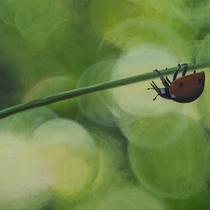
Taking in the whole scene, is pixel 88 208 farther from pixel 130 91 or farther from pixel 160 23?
pixel 160 23

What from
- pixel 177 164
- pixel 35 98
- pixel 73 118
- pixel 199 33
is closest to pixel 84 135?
pixel 73 118

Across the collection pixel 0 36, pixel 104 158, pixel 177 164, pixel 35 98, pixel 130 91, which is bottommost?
pixel 177 164

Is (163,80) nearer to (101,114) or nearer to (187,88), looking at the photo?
(187,88)

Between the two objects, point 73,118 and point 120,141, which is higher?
point 73,118

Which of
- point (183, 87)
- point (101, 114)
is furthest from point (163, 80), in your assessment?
point (101, 114)

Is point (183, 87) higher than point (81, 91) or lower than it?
lower
